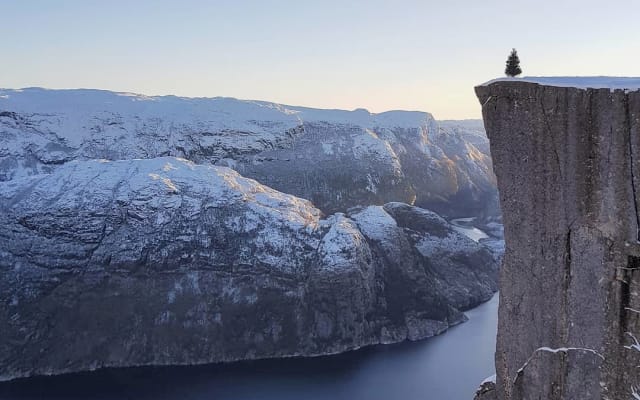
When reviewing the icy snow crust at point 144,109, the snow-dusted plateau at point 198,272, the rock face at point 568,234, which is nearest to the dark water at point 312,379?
the snow-dusted plateau at point 198,272

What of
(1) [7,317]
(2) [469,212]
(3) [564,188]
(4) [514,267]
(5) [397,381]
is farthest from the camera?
(2) [469,212]

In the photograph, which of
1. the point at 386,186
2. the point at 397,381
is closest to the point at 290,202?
the point at 397,381

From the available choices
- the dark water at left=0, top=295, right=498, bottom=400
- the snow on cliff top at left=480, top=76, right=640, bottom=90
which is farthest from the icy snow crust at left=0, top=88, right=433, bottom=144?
the snow on cliff top at left=480, top=76, right=640, bottom=90

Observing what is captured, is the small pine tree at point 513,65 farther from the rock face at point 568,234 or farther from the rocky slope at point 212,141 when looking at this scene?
the rocky slope at point 212,141

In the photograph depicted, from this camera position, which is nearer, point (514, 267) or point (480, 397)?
point (514, 267)

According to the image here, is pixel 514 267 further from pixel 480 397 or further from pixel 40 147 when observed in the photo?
pixel 40 147

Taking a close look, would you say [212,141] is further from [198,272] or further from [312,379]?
[312,379]

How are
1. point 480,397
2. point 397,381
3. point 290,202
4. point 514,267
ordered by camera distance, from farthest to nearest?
point 290,202 → point 397,381 → point 480,397 → point 514,267
